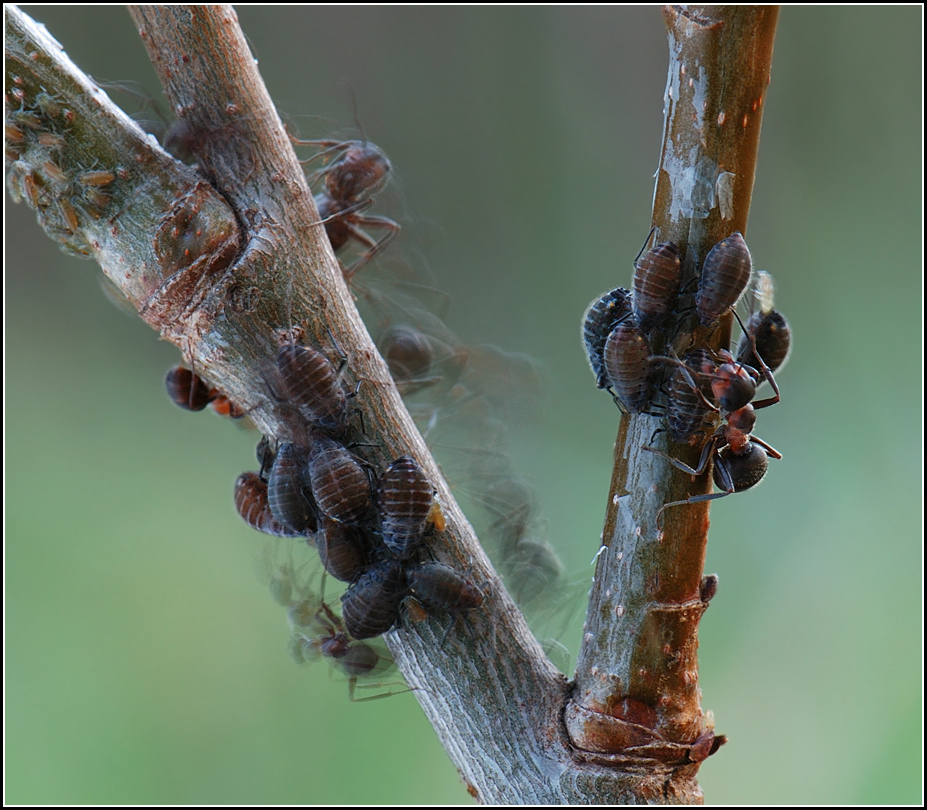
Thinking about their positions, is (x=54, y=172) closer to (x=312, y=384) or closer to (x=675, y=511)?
(x=312, y=384)

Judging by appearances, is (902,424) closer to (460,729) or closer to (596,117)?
(596,117)

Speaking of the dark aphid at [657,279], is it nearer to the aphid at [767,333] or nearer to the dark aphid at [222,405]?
the aphid at [767,333]

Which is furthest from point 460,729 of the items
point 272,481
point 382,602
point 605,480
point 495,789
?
point 605,480

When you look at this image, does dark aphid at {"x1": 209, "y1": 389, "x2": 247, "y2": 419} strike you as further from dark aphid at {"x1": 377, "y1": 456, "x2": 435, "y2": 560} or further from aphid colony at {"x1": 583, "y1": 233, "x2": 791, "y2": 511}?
aphid colony at {"x1": 583, "y1": 233, "x2": 791, "y2": 511}

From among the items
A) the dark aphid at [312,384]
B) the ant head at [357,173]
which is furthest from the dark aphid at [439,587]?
the ant head at [357,173]

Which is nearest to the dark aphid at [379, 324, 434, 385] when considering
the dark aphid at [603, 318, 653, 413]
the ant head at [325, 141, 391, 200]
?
the ant head at [325, 141, 391, 200]
